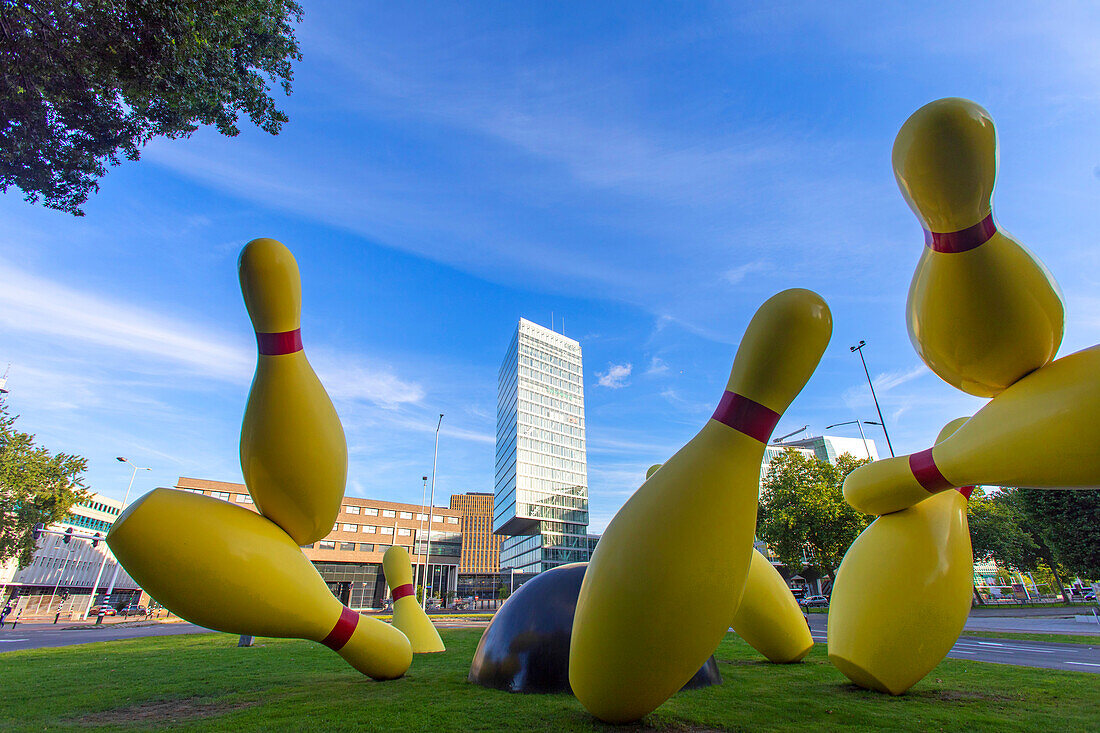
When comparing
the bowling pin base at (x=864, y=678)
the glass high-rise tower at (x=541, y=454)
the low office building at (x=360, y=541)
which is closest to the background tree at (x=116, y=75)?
the bowling pin base at (x=864, y=678)

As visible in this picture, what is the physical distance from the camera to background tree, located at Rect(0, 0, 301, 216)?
6.30 meters

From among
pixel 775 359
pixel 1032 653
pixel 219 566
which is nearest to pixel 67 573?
pixel 219 566

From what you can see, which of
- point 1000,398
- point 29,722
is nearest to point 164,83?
point 29,722

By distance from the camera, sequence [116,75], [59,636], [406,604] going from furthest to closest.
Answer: [59,636]
[406,604]
[116,75]

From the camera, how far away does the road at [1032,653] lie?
338 inches

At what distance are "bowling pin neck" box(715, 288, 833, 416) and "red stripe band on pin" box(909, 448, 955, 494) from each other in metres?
1.85

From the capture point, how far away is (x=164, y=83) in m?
6.79

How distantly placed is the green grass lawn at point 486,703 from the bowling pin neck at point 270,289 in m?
3.09

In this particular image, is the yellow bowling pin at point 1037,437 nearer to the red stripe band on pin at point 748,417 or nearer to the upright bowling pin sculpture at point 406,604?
the red stripe band on pin at point 748,417

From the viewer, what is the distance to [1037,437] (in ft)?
10.8

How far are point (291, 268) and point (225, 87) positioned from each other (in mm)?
5317

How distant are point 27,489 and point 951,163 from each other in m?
30.9

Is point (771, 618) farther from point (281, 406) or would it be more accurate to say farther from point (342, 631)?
point (281, 406)

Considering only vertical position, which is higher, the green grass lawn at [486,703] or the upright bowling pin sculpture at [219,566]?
the upright bowling pin sculpture at [219,566]
